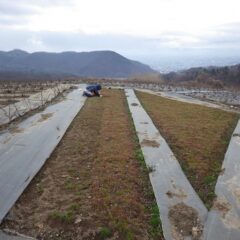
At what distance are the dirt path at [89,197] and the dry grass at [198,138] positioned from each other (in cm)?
108

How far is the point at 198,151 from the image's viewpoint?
916 centimetres

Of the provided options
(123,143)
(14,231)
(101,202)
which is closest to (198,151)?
(123,143)

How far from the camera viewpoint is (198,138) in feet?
34.9

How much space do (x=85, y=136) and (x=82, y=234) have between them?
5910 mm

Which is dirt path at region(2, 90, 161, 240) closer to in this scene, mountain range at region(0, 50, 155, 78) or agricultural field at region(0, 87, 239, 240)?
agricultural field at region(0, 87, 239, 240)

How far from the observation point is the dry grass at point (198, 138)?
7293 millimetres

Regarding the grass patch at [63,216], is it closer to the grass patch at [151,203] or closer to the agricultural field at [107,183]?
the agricultural field at [107,183]

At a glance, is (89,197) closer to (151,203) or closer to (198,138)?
(151,203)

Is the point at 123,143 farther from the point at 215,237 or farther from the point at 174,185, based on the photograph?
the point at 215,237

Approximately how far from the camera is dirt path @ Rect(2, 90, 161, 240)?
505 cm

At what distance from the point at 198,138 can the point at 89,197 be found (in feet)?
17.8

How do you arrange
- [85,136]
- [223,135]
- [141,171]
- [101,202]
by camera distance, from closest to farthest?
[101,202], [141,171], [85,136], [223,135]

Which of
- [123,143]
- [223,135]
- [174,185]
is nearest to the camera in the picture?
[174,185]

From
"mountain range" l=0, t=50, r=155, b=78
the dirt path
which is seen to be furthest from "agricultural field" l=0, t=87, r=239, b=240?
"mountain range" l=0, t=50, r=155, b=78
